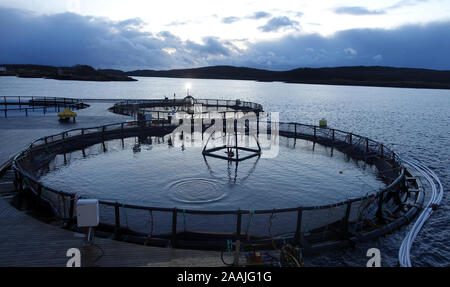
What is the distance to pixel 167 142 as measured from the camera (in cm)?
3938

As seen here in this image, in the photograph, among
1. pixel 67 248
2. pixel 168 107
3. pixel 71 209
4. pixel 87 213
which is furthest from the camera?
pixel 168 107

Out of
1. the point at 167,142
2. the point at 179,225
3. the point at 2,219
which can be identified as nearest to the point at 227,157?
the point at 167,142

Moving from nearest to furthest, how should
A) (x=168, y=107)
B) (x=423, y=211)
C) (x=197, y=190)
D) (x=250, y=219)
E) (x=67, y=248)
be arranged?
1. (x=67, y=248)
2. (x=250, y=219)
3. (x=423, y=211)
4. (x=197, y=190)
5. (x=168, y=107)

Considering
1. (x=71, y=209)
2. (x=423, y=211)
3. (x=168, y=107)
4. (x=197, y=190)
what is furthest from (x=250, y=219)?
(x=168, y=107)

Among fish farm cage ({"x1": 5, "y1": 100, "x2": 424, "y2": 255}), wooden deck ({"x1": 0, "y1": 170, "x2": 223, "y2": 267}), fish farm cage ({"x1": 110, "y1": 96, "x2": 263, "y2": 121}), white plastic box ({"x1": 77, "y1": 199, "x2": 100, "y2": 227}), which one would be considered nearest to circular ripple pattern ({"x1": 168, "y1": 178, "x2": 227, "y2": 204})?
fish farm cage ({"x1": 5, "y1": 100, "x2": 424, "y2": 255})

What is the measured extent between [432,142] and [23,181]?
52.0m

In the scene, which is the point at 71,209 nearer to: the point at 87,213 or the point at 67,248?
the point at 67,248

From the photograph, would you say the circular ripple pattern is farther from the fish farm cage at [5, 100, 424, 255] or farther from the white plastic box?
the white plastic box

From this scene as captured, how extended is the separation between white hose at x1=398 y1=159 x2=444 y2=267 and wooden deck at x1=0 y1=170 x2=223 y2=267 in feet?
27.2

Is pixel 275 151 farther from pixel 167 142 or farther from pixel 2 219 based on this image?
pixel 2 219

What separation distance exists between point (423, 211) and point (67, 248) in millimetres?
19595

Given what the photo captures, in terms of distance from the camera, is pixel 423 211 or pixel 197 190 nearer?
pixel 423 211

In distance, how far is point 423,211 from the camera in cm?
1967

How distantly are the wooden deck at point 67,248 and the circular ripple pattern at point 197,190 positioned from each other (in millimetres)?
8247
